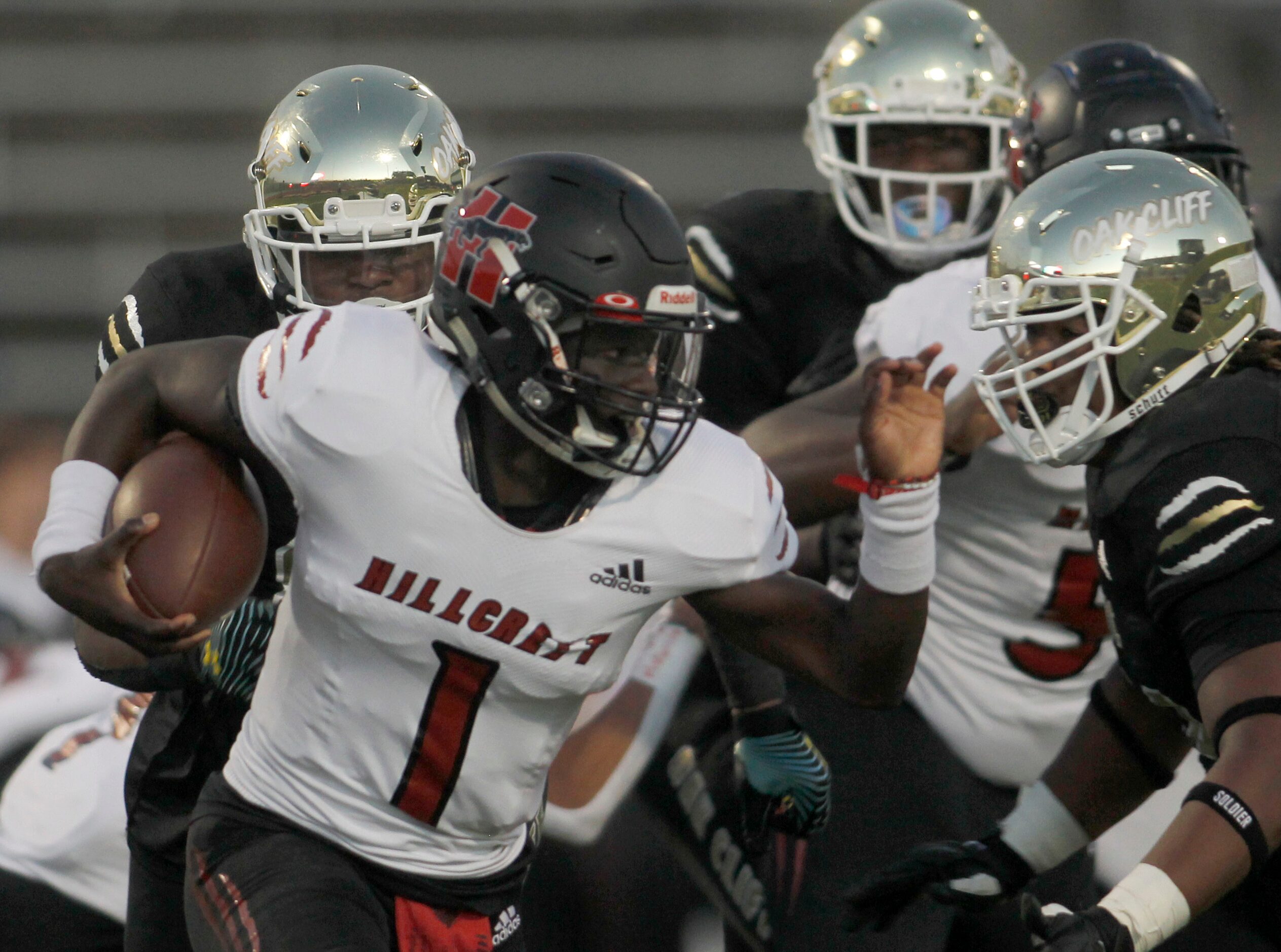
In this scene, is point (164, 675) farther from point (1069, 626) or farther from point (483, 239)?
point (1069, 626)

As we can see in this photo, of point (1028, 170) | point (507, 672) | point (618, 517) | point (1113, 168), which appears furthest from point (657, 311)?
point (1028, 170)

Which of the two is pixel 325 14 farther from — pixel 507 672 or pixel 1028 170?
pixel 507 672

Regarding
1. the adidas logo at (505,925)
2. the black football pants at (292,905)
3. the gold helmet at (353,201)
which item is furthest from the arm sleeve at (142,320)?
the adidas logo at (505,925)

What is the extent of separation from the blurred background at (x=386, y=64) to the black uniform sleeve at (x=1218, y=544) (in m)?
6.67

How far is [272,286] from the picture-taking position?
3.10 meters

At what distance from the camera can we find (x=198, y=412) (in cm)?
252

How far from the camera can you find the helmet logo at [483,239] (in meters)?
2.44

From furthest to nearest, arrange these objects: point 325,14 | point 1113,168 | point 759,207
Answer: point 325,14, point 759,207, point 1113,168

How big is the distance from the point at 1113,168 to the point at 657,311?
72 cm

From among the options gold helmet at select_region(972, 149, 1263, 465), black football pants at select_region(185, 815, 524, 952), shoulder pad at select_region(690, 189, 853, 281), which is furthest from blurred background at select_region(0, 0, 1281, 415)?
black football pants at select_region(185, 815, 524, 952)

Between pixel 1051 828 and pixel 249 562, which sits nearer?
pixel 249 562

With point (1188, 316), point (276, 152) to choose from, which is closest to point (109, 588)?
point (276, 152)

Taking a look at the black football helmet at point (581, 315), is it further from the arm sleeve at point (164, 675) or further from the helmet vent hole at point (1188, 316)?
the arm sleeve at point (164, 675)

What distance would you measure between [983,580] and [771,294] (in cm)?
98
